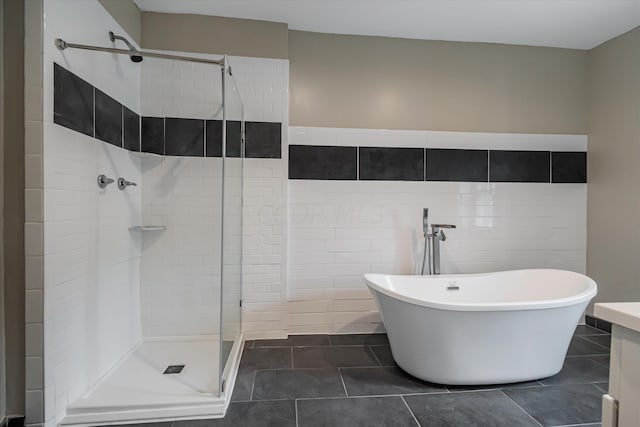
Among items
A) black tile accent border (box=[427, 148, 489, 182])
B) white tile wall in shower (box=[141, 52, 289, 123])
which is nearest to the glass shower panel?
white tile wall in shower (box=[141, 52, 289, 123])

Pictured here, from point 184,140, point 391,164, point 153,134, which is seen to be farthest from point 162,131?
point 391,164

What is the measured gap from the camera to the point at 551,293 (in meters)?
2.59

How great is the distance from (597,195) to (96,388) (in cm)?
417

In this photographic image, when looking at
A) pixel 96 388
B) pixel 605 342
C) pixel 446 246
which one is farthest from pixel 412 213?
pixel 96 388

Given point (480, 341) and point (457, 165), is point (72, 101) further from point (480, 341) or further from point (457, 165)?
point (457, 165)

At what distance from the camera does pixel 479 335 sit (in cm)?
189

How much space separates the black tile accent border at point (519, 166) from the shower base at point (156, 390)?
2711 mm

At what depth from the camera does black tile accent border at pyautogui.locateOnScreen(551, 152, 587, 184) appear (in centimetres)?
306

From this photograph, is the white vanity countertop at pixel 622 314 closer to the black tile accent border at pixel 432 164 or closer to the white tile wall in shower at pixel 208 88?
the black tile accent border at pixel 432 164

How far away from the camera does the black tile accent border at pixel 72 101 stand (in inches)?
64.3

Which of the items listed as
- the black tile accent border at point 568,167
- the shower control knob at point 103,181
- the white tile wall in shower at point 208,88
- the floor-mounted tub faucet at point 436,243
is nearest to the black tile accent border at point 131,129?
the white tile wall in shower at point 208,88

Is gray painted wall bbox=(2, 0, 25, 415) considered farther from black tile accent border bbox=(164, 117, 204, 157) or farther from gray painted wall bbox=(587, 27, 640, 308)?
gray painted wall bbox=(587, 27, 640, 308)

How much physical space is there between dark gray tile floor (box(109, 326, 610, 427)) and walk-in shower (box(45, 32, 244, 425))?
221 millimetres

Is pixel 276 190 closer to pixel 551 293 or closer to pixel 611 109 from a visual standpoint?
pixel 551 293
